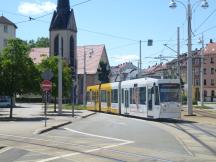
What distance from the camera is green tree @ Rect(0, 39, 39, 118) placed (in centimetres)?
4125

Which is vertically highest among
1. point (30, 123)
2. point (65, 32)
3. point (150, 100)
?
point (65, 32)

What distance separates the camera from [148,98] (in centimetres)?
3812

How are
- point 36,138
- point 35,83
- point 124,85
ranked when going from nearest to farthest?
1. point 36,138
2. point 35,83
3. point 124,85

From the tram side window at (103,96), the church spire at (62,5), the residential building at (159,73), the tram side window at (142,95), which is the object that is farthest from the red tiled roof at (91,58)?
the tram side window at (142,95)

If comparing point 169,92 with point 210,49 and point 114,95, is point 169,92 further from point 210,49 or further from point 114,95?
point 210,49

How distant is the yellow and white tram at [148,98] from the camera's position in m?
36.6

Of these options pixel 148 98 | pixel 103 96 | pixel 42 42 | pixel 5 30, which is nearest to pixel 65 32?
pixel 5 30

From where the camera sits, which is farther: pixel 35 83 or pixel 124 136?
pixel 35 83

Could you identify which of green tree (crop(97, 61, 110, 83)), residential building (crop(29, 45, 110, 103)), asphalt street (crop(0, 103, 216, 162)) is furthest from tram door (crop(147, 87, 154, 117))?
residential building (crop(29, 45, 110, 103))

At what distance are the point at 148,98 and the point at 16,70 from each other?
10.0 metres

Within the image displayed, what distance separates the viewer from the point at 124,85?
151ft

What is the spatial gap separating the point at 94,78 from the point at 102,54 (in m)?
8.49

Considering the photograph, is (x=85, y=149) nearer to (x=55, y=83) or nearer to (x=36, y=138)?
(x=36, y=138)

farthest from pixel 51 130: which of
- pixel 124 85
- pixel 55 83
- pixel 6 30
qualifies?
pixel 6 30
